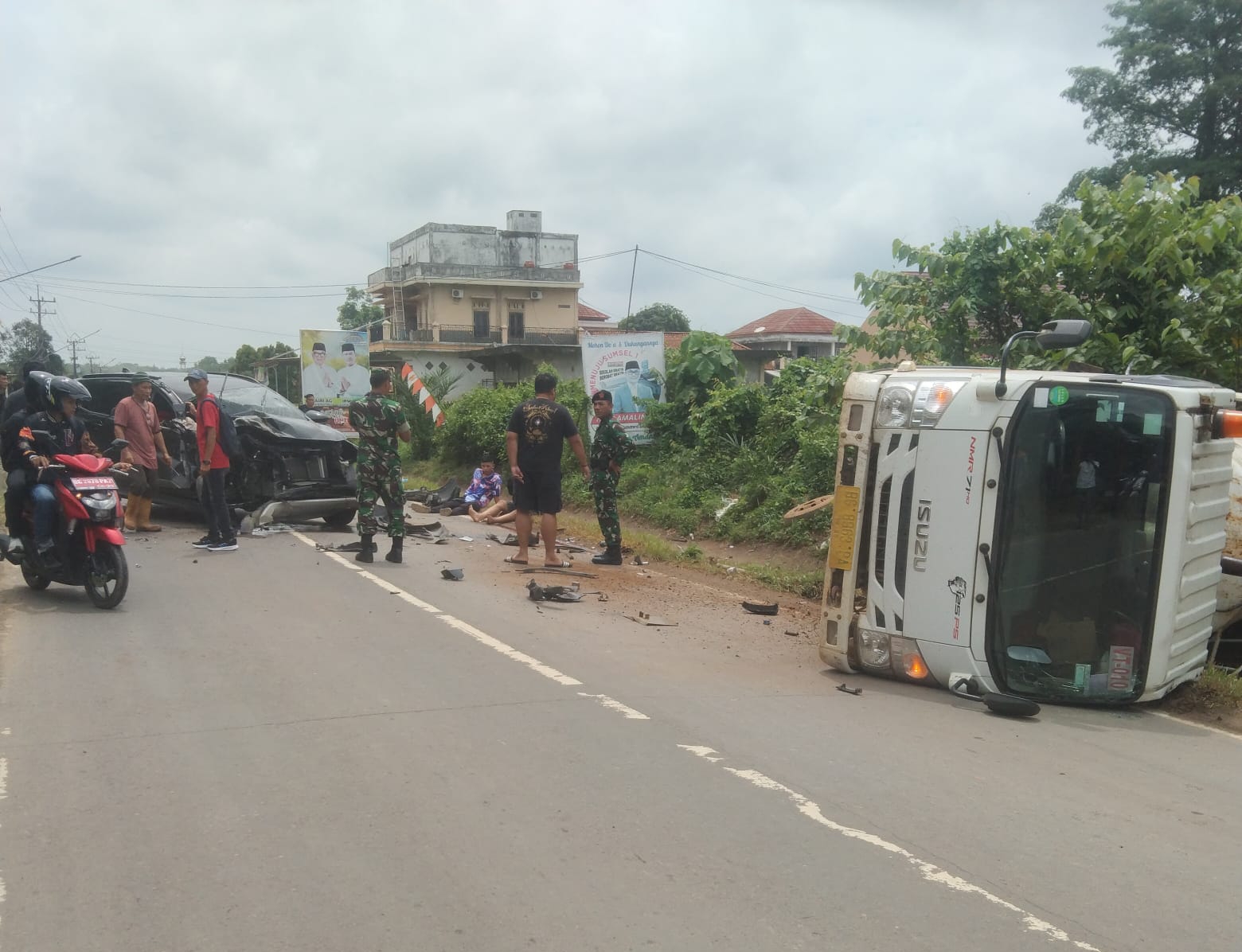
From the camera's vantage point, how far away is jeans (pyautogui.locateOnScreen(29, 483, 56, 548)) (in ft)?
27.8

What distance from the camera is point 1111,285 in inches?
389

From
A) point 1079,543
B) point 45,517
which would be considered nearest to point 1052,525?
point 1079,543

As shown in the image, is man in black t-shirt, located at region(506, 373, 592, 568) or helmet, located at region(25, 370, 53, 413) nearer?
helmet, located at region(25, 370, 53, 413)

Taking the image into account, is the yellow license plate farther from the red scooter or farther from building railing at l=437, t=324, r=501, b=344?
building railing at l=437, t=324, r=501, b=344

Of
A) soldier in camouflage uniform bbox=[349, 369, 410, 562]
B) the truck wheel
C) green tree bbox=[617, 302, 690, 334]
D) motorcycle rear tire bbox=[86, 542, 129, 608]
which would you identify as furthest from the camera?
green tree bbox=[617, 302, 690, 334]

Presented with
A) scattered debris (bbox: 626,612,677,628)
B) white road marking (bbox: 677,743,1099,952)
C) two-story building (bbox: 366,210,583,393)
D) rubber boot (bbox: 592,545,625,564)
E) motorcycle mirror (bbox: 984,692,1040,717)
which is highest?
two-story building (bbox: 366,210,583,393)

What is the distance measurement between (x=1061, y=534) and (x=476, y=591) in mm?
5240

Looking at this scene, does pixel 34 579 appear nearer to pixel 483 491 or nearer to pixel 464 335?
pixel 483 491

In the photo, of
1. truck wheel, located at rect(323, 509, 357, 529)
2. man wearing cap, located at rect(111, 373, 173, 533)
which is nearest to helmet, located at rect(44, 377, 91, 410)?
man wearing cap, located at rect(111, 373, 173, 533)

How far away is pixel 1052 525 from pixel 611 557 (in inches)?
250

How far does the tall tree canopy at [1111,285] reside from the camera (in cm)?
936

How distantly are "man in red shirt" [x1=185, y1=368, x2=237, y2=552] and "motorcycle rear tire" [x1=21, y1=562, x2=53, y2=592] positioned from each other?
2633mm

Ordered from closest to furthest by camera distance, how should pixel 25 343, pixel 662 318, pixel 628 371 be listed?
pixel 628 371 < pixel 25 343 < pixel 662 318

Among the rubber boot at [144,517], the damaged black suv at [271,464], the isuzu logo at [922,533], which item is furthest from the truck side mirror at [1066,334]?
the rubber boot at [144,517]
